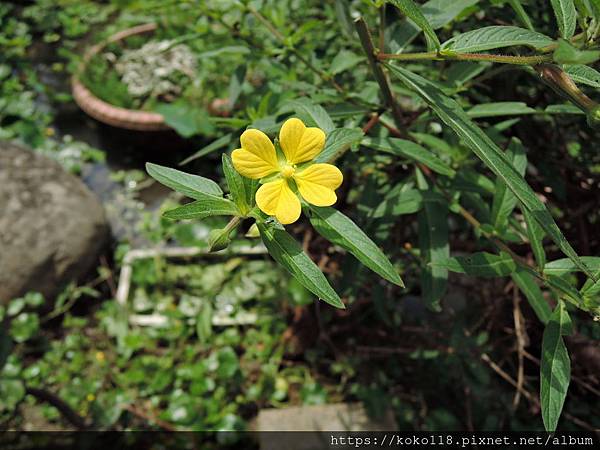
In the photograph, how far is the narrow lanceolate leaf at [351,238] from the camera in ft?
2.42

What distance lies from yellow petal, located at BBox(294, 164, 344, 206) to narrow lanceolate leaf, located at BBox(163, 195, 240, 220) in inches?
4.4

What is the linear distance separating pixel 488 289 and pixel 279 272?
96 centimetres

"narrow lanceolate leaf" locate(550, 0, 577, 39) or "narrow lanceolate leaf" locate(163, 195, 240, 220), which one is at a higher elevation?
"narrow lanceolate leaf" locate(550, 0, 577, 39)

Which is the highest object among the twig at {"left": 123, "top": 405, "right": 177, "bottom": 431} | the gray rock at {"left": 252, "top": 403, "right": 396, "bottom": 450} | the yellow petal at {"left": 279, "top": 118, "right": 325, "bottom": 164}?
the yellow petal at {"left": 279, "top": 118, "right": 325, "bottom": 164}

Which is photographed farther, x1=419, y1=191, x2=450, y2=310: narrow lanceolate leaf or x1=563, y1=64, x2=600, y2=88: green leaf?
x1=419, y1=191, x2=450, y2=310: narrow lanceolate leaf

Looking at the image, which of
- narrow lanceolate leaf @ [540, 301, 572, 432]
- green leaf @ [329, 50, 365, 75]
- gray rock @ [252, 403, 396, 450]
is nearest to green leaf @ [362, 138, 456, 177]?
green leaf @ [329, 50, 365, 75]

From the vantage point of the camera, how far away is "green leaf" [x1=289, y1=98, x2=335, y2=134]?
87cm

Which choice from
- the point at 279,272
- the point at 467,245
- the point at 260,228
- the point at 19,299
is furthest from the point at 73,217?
the point at 260,228

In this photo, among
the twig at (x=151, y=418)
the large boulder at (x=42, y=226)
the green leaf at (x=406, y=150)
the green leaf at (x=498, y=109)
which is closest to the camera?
the green leaf at (x=406, y=150)

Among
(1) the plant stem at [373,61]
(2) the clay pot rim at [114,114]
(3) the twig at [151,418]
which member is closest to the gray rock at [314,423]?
(3) the twig at [151,418]

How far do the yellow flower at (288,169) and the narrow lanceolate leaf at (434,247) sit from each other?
17.1 inches

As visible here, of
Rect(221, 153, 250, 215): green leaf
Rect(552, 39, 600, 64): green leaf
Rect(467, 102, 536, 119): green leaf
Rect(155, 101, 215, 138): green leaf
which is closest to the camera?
Rect(552, 39, 600, 64): green leaf

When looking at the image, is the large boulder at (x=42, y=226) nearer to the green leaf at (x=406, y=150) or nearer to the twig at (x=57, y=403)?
the twig at (x=57, y=403)

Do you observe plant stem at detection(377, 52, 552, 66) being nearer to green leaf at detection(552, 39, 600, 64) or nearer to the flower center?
green leaf at detection(552, 39, 600, 64)
